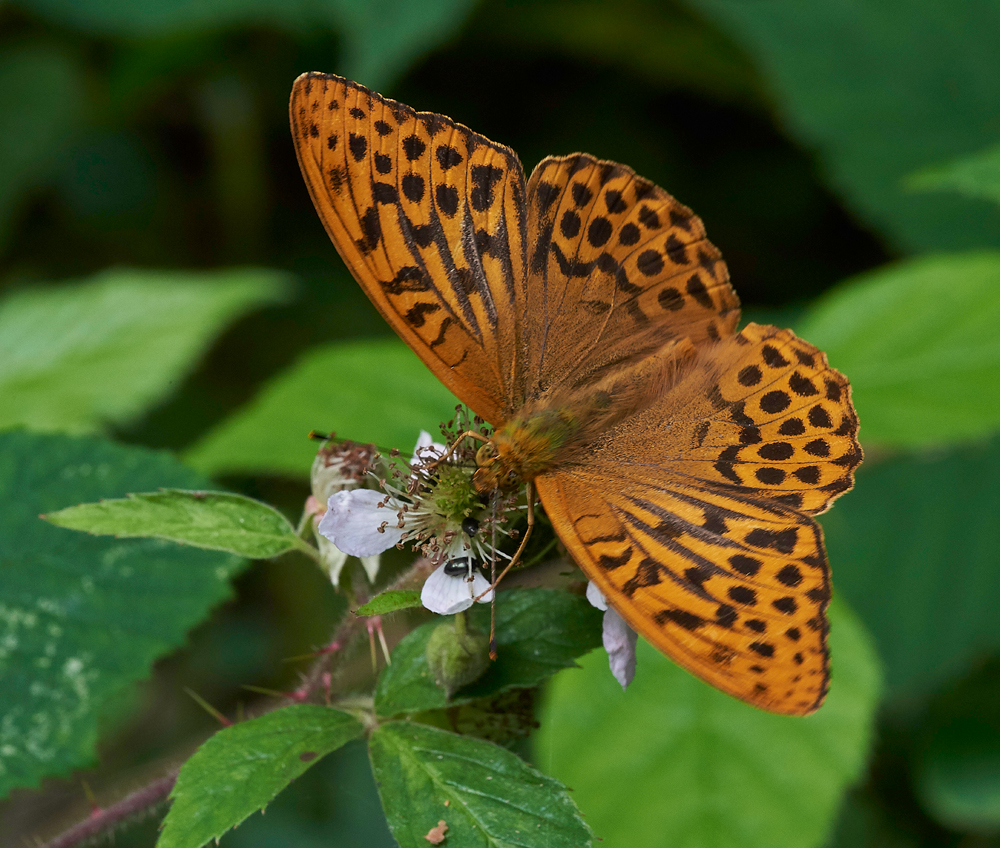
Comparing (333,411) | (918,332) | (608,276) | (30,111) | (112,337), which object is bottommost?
(918,332)

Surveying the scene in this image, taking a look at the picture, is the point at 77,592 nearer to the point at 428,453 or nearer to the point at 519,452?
the point at 428,453

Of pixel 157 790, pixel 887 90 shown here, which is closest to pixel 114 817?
pixel 157 790

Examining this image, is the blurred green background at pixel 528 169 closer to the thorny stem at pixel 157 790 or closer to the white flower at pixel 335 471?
the white flower at pixel 335 471

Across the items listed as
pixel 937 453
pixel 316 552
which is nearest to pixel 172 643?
pixel 316 552

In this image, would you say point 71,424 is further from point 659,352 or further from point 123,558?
point 659,352

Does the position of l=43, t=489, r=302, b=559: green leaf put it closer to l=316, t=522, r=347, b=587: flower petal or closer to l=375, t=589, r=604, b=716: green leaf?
l=316, t=522, r=347, b=587: flower petal

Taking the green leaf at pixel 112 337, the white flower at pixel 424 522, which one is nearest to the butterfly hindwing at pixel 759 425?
the white flower at pixel 424 522

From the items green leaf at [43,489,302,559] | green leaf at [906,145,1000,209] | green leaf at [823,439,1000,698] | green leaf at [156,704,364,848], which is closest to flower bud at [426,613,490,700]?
green leaf at [156,704,364,848]
